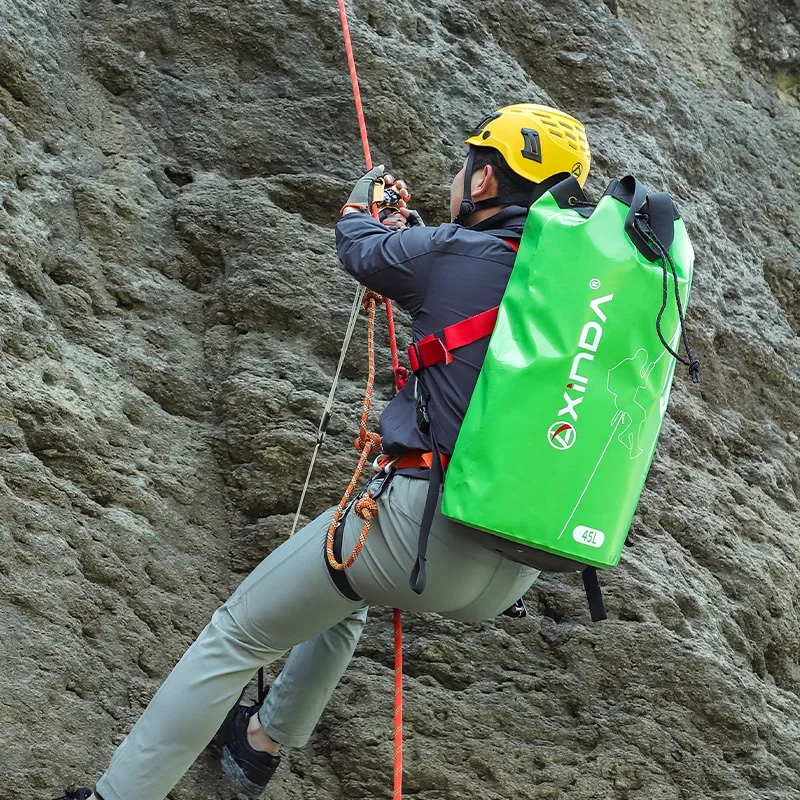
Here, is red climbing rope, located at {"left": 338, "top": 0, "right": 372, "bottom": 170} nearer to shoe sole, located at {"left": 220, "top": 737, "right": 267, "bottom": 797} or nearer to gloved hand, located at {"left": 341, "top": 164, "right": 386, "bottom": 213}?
gloved hand, located at {"left": 341, "top": 164, "right": 386, "bottom": 213}

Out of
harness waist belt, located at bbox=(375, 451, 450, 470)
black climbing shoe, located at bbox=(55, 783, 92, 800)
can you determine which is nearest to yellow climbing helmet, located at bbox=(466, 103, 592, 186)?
harness waist belt, located at bbox=(375, 451, 450, 470)

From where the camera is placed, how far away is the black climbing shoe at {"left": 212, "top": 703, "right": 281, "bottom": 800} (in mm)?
3773

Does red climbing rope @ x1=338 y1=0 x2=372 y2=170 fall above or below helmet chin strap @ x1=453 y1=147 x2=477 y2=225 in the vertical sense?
below

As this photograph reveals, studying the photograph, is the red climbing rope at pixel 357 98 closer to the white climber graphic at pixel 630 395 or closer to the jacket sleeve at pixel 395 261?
the jacket sleeve at pixel 395 261

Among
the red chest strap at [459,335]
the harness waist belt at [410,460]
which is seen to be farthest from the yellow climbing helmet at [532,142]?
the harness waist belt at [410,460]

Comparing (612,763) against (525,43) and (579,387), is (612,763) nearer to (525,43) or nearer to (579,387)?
(579,387)

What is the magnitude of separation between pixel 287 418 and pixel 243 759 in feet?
4.79

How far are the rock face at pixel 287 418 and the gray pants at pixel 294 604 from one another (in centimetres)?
66

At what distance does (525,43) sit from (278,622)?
404cm

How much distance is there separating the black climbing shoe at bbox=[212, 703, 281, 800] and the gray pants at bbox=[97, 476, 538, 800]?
1.60ft

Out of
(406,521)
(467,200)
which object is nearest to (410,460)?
(406,521)

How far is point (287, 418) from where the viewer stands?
4.57m

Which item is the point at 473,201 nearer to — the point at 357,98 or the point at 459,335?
the point at 459,335

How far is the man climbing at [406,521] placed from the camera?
313 cm
